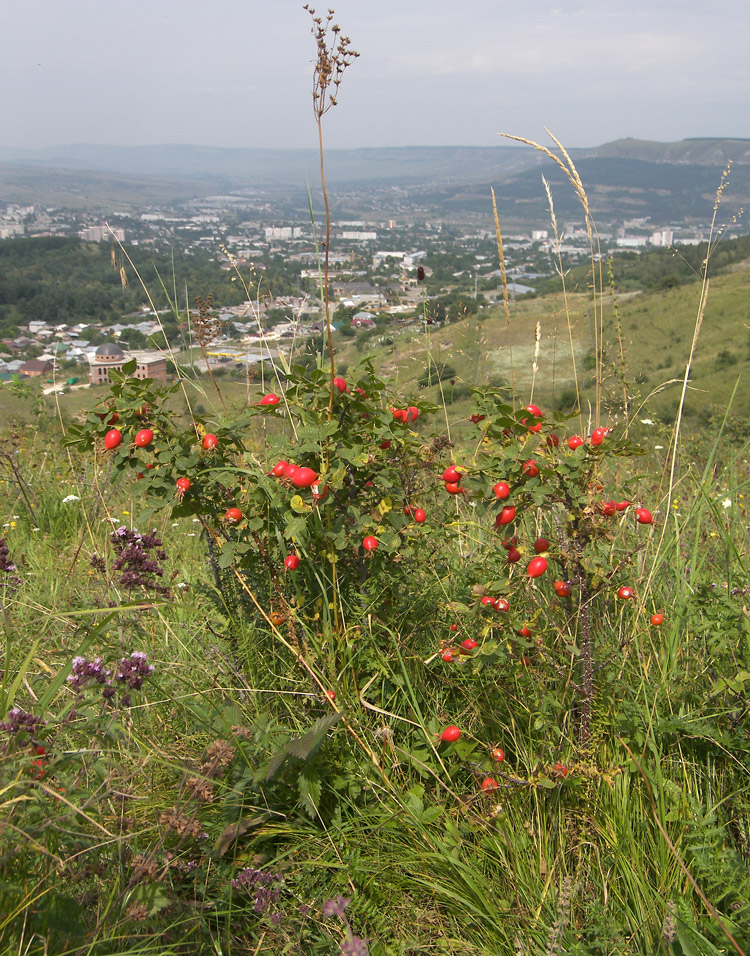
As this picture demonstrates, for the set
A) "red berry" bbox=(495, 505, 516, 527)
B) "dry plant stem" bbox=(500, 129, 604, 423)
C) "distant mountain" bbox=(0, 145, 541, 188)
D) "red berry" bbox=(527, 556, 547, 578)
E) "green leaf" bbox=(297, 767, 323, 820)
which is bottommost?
"green leaf" bbox=(297, 767, 323, 820)

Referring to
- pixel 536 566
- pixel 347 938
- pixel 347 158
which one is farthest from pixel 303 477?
pixel 347 158

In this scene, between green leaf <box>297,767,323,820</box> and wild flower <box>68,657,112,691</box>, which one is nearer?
green leaf <box>297,767,323,820</box>

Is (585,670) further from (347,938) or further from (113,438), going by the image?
(113,438)

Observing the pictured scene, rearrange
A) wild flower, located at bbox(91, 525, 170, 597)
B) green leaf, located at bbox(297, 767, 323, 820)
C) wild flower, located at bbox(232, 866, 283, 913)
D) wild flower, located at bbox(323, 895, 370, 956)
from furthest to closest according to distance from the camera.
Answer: wild flower, located at bbox(91, 525, 170, 597), green leaf, located at bbox(297, 767, 323, 820), wild flower, located at bbox(232, 866, 283, 913), wild flower, located at bbox(323, 895, 370, 956)

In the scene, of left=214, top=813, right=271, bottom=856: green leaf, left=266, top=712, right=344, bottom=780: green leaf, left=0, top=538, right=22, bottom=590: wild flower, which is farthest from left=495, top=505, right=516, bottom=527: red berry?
left=0, top=538, right=22, bottom=590: wild flower

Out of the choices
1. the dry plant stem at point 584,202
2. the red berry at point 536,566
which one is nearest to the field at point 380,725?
the red berry at point 536,566

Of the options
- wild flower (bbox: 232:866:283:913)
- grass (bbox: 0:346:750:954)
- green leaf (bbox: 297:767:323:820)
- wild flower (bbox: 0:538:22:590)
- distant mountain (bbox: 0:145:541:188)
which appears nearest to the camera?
grass (bbox: 0:346:750:954)

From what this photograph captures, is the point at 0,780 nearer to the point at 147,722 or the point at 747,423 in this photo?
the point at 147,722

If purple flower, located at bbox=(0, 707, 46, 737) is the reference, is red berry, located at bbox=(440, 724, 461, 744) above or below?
below

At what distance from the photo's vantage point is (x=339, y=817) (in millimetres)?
1489

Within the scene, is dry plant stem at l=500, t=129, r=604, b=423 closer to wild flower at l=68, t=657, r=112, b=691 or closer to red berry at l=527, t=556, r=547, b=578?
red berry at l=527, t=556, r=547, b=578

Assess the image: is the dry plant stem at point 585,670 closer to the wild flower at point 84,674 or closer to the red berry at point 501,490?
the red berry at point 501,490

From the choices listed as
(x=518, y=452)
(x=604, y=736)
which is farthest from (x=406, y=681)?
(x=518, y=452)

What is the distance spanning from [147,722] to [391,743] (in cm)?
69
